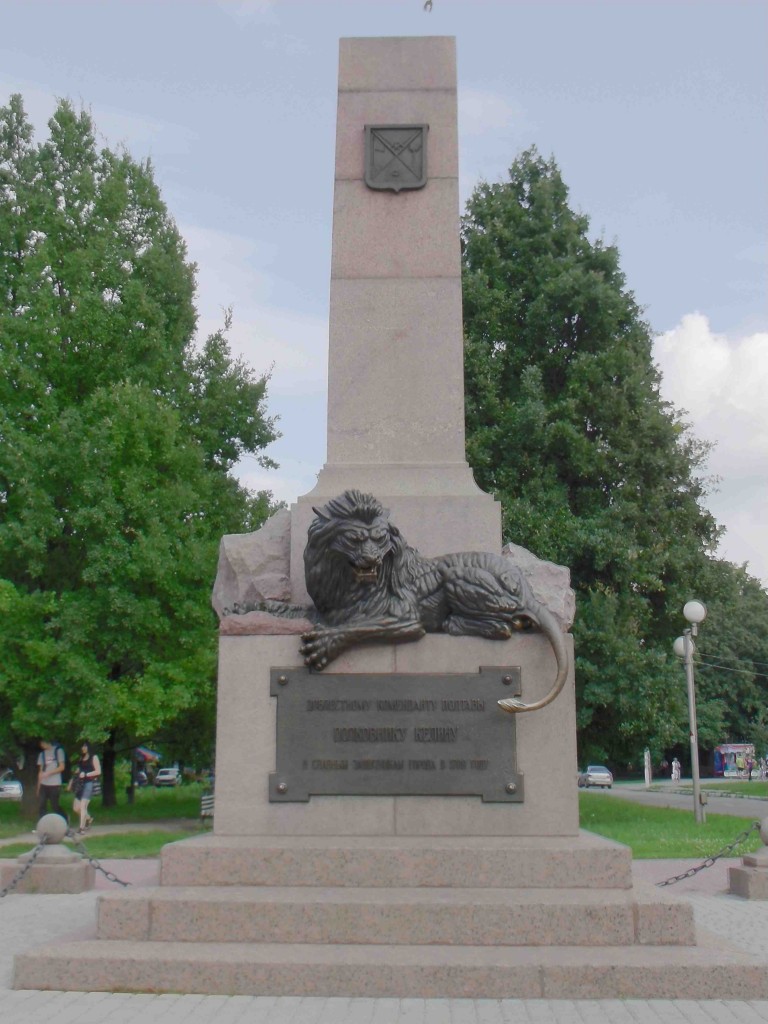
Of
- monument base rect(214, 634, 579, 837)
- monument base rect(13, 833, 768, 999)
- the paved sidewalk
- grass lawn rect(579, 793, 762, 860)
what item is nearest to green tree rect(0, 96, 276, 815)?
grass lawn rect(579, 793, 762, 860)

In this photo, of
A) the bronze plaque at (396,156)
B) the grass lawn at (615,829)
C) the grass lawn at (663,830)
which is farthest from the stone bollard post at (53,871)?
the bronze plaque at (396,156)

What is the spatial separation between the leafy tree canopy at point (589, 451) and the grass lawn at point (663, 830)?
4.25 ft

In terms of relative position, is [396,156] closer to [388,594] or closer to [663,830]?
[388,594]

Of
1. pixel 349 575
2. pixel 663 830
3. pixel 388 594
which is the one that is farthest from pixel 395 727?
pixel 663 830

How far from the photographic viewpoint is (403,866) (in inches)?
218

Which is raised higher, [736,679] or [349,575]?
[736,679]

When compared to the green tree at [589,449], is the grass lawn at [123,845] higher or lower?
lower

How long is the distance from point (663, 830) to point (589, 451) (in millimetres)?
6986

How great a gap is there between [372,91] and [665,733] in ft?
46.7

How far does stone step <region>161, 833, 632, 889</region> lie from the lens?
5508 mm

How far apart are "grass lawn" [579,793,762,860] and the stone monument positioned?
6.61m

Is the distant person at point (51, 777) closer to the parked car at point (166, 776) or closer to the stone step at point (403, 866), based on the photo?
the stone step at point (403, 866)

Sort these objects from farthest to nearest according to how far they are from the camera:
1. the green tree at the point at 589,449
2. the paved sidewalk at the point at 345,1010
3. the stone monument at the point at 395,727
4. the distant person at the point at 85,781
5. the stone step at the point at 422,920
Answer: the green tree at the point at 589,449 < the distant person at the point at 85,781 < the stone step at the point at 422,920 < the stone monument at the point at 395,727 < the paved sidewalk at the point at 345,1010

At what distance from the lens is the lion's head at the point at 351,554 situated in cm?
602
